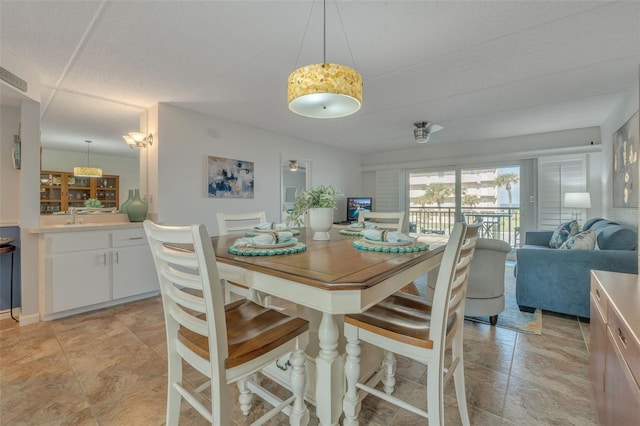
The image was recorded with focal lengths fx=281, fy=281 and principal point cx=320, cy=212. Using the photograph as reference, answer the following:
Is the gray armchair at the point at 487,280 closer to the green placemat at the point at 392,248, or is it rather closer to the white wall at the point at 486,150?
the green placemat at the point at 392,248

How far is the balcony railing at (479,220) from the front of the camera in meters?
5.42

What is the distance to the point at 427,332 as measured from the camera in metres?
1.15

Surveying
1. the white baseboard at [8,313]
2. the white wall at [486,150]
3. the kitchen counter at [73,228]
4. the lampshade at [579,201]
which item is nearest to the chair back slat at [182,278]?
the kitchen counter at [73,228]

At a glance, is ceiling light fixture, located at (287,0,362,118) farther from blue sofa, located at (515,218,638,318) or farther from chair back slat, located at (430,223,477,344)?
blue sofa, located at (515,218,638,318)

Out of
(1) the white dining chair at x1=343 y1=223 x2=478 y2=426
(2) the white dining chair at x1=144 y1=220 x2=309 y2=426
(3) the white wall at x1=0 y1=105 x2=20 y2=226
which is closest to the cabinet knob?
(1) the white dining chair at x1=343 y1=223 x2=478 y2=426

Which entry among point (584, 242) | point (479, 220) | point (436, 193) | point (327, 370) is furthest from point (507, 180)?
point (327, 370)

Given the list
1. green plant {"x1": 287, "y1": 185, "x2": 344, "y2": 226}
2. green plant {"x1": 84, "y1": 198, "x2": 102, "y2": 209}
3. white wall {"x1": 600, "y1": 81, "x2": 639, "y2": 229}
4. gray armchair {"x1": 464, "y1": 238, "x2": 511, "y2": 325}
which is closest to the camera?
green plant {"x1": 287, "y1": 185, "x2": 344, "y2": 226}

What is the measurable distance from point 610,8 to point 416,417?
2709 millimetres

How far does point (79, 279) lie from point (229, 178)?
81.5 inches

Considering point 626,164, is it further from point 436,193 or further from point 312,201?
point 312,201

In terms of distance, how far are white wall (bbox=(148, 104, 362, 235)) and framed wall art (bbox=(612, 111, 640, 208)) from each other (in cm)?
430

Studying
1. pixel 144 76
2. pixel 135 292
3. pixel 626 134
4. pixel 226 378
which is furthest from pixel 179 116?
pixel 626 134

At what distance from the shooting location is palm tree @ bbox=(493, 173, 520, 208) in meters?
5.21

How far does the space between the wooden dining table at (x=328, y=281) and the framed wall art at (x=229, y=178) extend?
8.89 feet
